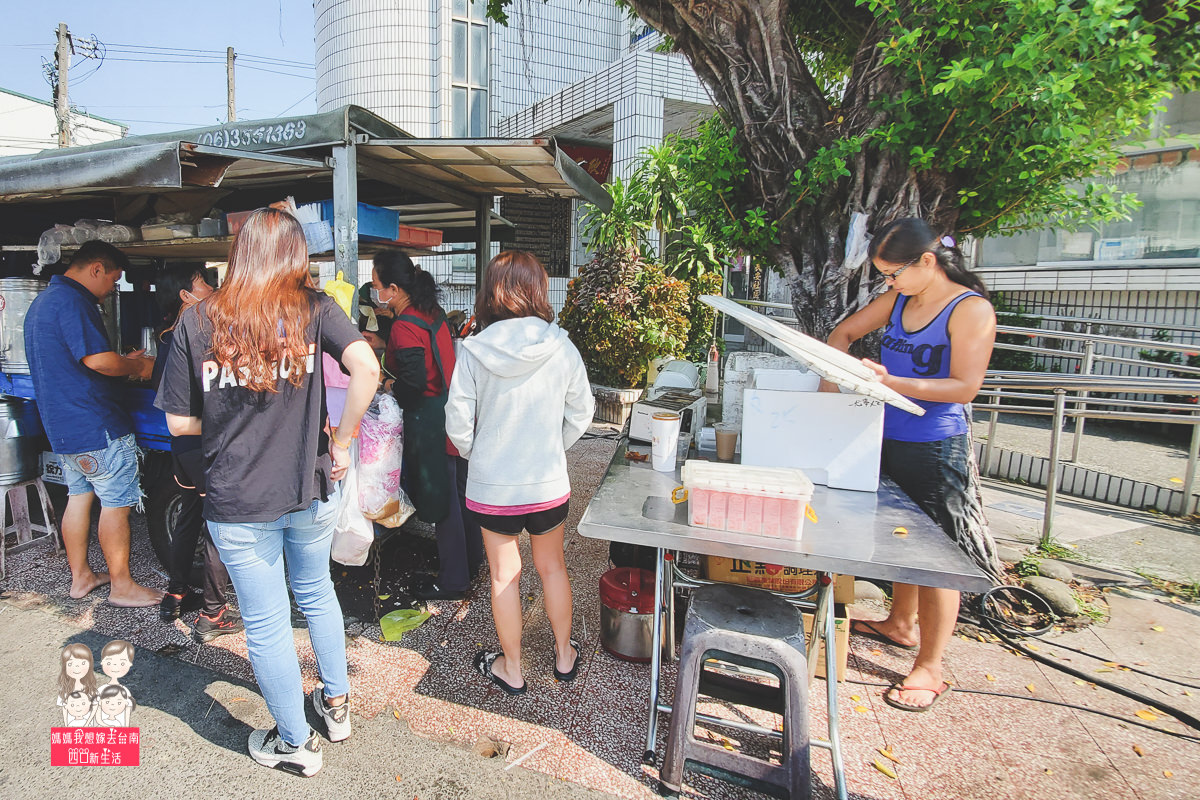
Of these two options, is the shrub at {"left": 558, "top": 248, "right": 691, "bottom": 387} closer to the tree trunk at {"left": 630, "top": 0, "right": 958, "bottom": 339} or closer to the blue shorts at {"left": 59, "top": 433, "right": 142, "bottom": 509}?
the tree trunk at {"left": 630, "top": 0, "right": 958, "bottom": 339}

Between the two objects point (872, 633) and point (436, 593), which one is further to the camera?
point (436, 593)

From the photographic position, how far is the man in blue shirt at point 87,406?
3496 mm

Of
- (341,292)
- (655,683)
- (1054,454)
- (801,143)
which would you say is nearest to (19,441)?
(341,292)

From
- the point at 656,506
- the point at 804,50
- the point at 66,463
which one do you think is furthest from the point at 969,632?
the point at 66,463

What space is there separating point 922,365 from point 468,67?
1240 cm

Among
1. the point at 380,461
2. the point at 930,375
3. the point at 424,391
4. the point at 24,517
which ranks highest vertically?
the point at 930,375

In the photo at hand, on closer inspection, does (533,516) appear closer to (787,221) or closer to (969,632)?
(787,221)

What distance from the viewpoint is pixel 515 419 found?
2672mm

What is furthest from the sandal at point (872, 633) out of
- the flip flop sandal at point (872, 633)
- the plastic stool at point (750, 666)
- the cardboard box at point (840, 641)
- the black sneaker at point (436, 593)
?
the black sneaker at point (436, 593)

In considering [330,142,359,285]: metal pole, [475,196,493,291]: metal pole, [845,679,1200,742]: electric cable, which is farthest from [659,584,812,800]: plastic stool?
[475,196,493,291]: metal pole

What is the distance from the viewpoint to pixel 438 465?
12.3 feet

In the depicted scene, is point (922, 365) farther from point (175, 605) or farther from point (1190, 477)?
point (175, 605)

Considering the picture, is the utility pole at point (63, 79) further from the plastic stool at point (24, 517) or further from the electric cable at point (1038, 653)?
the electric cable at point (1038, 653)

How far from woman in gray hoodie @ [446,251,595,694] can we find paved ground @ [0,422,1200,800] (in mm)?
499
